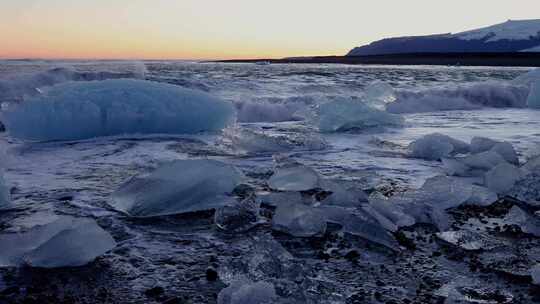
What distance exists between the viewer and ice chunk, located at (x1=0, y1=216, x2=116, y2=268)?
74.9 inches

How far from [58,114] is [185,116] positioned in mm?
1380

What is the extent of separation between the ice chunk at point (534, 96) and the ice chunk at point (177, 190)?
9630 millimetres

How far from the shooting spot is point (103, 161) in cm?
409

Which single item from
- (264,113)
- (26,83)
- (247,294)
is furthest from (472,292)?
(26,83)

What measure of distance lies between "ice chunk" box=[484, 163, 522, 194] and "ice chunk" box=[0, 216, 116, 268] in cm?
236

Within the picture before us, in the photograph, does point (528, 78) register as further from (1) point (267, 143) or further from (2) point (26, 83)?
(2) point (26, 83)

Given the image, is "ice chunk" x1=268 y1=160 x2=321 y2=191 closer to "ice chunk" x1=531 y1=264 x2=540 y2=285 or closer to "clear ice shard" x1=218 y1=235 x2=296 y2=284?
"clear ice shard" x1=218 y1=235 x2=296 y2=284

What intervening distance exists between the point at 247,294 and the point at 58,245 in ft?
2.79

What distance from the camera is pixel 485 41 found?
96.6m

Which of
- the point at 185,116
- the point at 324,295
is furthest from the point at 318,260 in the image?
the point at 185,116

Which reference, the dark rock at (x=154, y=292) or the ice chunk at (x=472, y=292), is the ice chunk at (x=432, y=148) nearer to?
the ice chunk at (x=472, y=292)

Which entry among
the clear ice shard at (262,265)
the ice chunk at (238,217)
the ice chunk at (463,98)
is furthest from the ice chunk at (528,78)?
the clear ice shard at (262,265)

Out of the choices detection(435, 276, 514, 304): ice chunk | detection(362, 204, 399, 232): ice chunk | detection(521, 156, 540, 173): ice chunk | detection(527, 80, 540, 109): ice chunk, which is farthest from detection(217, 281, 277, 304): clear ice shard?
detection(527, 80, 540, 109): ice chunk

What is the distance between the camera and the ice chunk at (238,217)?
2401mm
